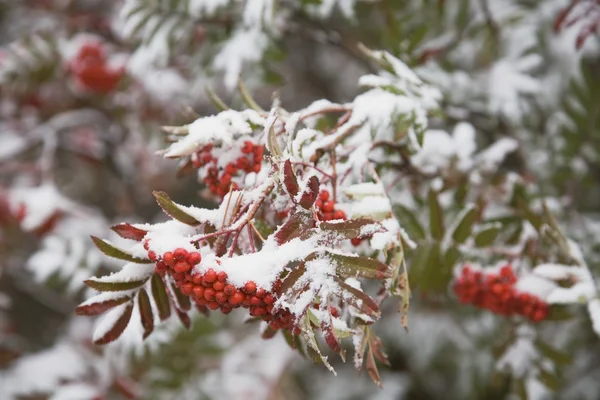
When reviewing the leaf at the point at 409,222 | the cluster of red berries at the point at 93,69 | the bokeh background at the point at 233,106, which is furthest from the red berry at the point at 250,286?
the cluster of red berries at the point at 93,69

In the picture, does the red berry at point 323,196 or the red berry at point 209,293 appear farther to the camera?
the red berry at point 323,196

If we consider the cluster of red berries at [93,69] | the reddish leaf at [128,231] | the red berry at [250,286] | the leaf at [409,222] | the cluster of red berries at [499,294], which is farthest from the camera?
the cluster of red berries at [93,69]

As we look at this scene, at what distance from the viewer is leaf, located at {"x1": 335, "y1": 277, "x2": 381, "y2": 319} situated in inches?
34.8

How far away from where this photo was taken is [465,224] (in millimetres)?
1387

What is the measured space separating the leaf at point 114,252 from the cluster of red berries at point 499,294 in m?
0.75

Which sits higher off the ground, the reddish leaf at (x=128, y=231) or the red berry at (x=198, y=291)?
the reddish leaf at (x=128, y=231)

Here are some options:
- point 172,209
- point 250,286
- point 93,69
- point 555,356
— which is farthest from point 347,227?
point 93,69

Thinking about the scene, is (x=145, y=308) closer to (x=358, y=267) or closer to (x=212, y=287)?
(x=212, y=287)

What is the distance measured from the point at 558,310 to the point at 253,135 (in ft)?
2.90

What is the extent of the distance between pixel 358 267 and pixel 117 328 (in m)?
0.49

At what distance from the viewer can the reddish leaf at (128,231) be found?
927 mm

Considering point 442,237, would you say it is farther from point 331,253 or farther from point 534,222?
point 331,253

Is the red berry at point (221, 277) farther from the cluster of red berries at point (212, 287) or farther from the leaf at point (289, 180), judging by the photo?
the leaf at point (289, 180)

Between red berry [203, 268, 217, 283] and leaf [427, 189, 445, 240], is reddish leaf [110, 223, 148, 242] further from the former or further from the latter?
leaf [427, 189, 445, 240]
